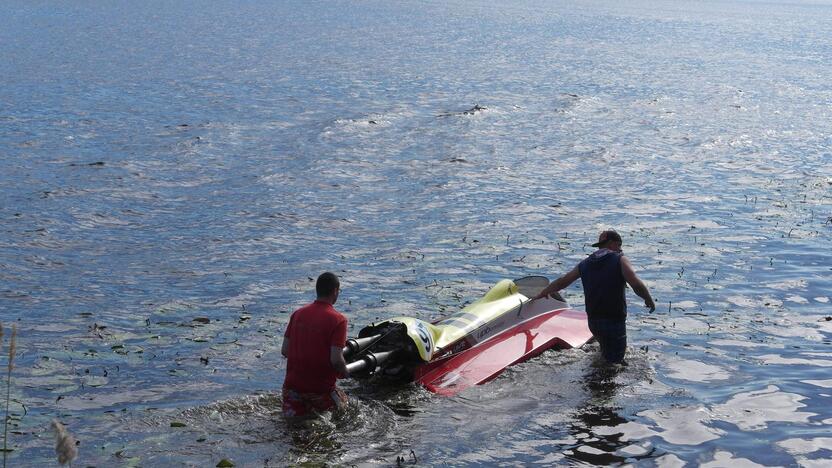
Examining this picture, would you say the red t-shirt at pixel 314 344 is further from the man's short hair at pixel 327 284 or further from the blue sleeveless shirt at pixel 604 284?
the blue sleeveless shirt at pixel 604 284

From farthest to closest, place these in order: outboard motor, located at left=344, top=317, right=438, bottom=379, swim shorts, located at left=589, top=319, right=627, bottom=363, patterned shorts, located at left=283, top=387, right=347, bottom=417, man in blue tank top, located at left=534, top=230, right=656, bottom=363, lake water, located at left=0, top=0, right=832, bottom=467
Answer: swim shorts, located at left=589, top=319, right=627, bottom=363 → man in blue tank top, located at left=534, top=230, right=656, bottom=363 → outboard motor, located at left=344, top=317, right=438, bottom=379 → lake water, located at left=0, top=0, right=832, bottom=467 → patterned shorts, located at left=283, top=387, right=347, bottom=417

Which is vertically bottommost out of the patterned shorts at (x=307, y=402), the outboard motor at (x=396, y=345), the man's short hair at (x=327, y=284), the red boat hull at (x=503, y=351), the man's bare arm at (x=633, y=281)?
the red boat hull at (x=503, y=351)

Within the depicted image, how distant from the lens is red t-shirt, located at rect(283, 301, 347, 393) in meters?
11.2

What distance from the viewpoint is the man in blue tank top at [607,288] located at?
13453 millimetres

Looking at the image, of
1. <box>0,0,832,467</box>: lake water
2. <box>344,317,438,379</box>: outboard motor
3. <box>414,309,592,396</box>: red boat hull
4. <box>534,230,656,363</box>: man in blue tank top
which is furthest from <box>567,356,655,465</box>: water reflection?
<box>344,317,438,379</box>: outboard motor

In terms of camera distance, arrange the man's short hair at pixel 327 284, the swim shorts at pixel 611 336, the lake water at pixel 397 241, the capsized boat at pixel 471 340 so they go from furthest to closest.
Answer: the swim shorts at pixel 611 336 → the capsized boat at pixel 471 340 → the lake water at pixel 397 241 → the man's short hair at pixel 327 284

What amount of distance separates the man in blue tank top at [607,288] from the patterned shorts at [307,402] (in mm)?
4072

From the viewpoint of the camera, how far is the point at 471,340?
14.6 meters

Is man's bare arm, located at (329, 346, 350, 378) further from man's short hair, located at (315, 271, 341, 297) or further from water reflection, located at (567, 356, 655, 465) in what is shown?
water reflection, located at (567, 356, 655, 465)

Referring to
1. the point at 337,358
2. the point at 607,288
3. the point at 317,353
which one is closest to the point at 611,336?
the point at 607,288

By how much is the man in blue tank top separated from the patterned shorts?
407cm

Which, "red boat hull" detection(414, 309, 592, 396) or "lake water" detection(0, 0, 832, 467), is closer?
"lake water" detection(0, 0, 832, 467)

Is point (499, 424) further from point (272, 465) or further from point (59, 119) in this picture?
point (59, 119)

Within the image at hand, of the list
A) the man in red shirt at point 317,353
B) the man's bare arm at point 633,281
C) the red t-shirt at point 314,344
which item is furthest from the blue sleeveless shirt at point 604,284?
the red t-shirt at point 314,344
